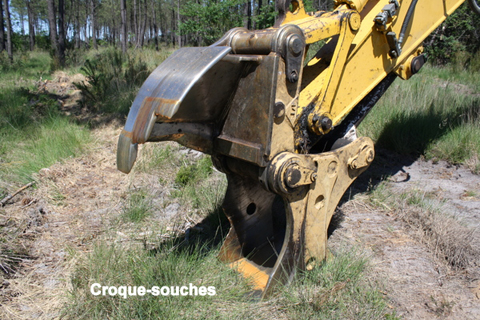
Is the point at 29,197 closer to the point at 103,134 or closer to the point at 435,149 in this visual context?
the point at 103,134

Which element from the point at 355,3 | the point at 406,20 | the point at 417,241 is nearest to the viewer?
the point at 355,3

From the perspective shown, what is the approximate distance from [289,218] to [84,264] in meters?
1.41

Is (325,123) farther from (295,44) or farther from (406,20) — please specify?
(406,20)

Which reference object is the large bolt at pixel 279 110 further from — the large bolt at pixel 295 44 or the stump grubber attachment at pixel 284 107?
the large bolt at pixel 295 44

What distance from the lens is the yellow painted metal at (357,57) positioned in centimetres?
227

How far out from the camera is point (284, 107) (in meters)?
2.11

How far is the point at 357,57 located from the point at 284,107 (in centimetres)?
76

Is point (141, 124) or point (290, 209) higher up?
point (141, 124)

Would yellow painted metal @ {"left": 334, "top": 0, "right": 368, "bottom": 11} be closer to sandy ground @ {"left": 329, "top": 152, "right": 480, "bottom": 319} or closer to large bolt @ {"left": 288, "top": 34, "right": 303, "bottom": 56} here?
→ large bolt @ {"left": 288, "top": 34, "right": 303, "bottom": 56}

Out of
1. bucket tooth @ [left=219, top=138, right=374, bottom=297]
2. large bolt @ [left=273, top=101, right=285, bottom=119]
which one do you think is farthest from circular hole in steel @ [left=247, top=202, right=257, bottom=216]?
large bolt @ [left=273, top=101, right=285, bottom=119]

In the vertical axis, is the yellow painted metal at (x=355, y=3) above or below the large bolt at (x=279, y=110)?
above

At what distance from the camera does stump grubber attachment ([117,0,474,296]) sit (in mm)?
1957

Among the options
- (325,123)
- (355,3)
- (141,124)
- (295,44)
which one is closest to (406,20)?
(355,3)

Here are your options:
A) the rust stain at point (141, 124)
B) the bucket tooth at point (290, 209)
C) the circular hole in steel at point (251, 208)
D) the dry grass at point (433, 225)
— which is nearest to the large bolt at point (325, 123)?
the bucket tooth at point (290, 209)
